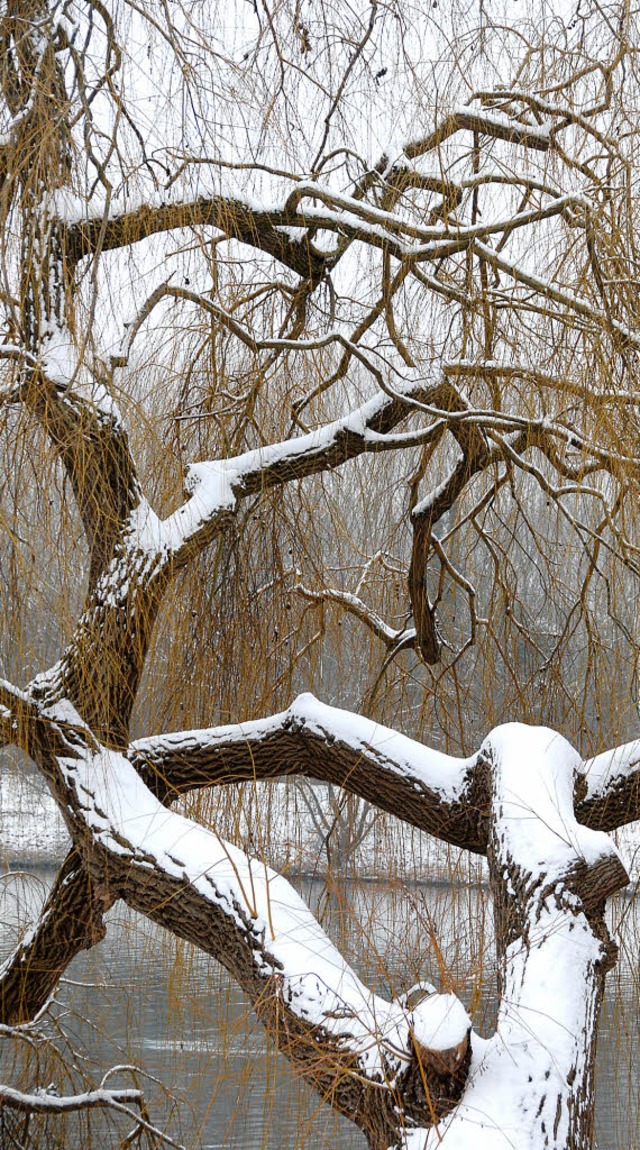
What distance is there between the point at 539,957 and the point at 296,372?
1724 mm

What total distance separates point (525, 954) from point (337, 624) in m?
1.58

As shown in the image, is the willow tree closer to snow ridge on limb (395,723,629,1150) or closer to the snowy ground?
snow ridge on limb (395,723,629,1150)

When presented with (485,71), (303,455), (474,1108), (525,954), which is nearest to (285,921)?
(525,954)

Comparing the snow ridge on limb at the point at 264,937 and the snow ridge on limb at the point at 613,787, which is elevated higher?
the snow ridge on limb at the point at 613,787

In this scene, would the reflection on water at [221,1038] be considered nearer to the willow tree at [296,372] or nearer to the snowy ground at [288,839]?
the snowy ground at [288,839]

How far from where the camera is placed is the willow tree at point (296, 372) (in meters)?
2.09

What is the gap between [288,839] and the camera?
3.02 metres

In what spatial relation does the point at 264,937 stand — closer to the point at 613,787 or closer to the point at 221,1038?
the point at 613,787

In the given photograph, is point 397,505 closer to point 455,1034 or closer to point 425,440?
point 425,440

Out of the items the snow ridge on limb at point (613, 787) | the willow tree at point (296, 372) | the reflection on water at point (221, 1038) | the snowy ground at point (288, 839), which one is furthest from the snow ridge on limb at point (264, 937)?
the snow ridge on limb at point (613, 787)

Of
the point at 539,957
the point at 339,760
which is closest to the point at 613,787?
the point at 339,760

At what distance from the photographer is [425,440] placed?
275cm

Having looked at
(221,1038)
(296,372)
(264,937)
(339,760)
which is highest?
(296,372)

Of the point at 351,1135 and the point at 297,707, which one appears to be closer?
the point at 297,707
